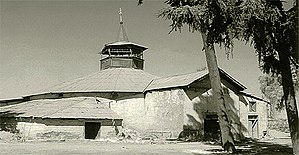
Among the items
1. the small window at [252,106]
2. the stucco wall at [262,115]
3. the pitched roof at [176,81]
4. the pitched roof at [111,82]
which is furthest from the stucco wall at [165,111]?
the stucco wall at [262,115]

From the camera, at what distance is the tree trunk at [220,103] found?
21.9m

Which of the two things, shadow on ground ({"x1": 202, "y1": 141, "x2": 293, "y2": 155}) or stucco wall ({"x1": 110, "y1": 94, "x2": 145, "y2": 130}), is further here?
stucco wall ({"x1": 110, "y1": 94, "x2": 145, "y2": 130})

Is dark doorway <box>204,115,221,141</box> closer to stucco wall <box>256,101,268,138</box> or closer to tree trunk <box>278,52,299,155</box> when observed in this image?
stucco wall <box>256,101,268,138</box>

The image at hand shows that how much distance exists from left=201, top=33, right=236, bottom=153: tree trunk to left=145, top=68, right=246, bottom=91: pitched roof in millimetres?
9862

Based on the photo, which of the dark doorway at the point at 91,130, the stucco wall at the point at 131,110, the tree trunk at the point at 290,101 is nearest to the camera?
the tree trunk at the point at 290,101

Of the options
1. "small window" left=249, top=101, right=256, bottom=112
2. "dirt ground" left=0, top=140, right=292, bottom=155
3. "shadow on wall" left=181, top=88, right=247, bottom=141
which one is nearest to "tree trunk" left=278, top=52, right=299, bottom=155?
"dirt ground" left=0, top=140, right=292, bottom=155

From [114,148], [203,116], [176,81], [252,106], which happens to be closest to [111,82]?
[176,81]

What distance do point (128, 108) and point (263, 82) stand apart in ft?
178

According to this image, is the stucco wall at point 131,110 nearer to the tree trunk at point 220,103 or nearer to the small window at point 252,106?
the small window at point 252,106

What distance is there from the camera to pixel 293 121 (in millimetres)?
16672

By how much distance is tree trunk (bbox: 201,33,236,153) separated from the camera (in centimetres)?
2194

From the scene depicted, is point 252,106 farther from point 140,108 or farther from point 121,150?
point 121,150

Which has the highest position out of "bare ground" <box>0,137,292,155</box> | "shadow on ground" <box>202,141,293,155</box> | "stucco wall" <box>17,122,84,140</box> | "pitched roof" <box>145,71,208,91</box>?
"pitched roof" <box>145,71,208,91</box>

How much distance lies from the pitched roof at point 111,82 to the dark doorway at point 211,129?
7.29 metres
